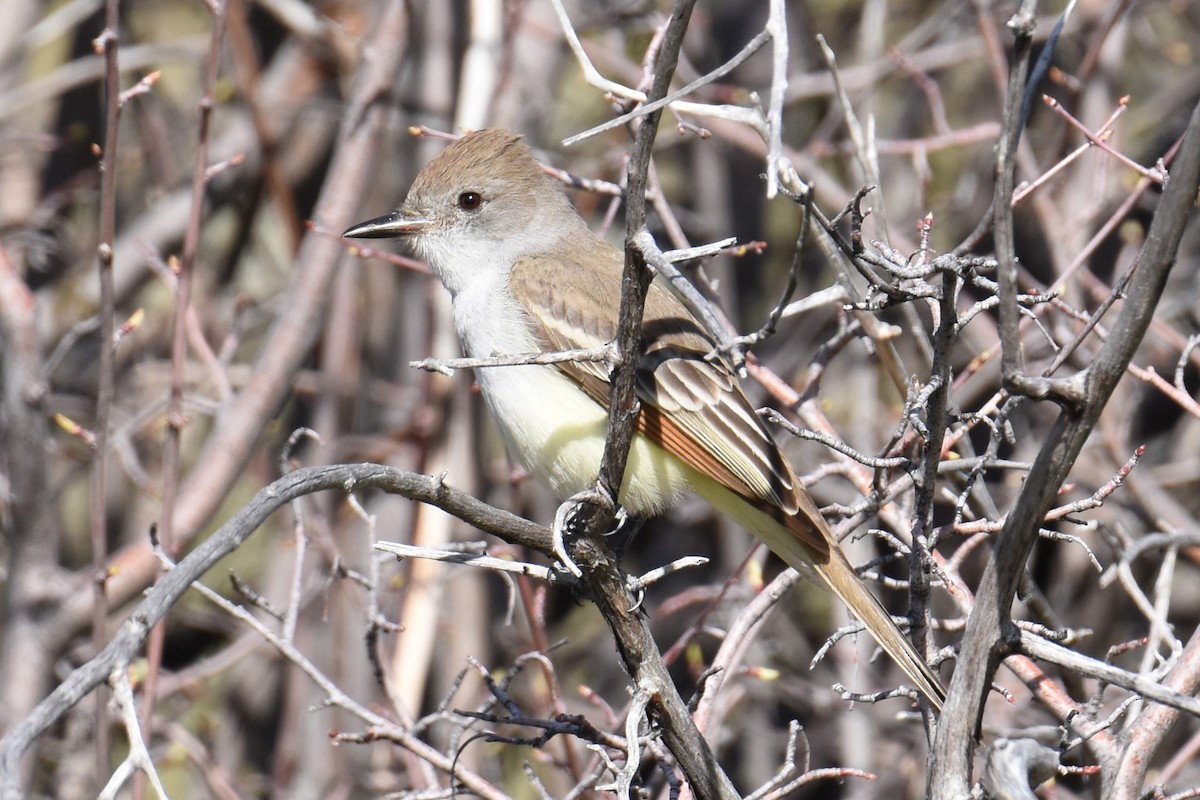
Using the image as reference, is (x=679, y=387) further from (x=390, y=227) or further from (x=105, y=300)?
(x=105, y=300)

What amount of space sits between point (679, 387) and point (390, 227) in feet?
3.95

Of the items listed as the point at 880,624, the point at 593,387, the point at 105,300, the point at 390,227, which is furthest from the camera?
the point at 390,227

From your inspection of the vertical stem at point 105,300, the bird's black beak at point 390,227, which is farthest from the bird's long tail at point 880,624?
the vertical stem at point 105,300

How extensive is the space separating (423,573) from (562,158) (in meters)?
2.27

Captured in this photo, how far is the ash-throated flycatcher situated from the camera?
3848 mm

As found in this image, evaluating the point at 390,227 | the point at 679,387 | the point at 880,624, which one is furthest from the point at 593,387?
the point at 880,624

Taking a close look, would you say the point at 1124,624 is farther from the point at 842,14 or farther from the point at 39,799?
the point at 39,799

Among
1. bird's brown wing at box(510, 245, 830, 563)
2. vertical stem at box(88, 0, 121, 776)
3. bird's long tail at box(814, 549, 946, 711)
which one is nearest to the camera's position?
bird's long tail at box(814, 549, 946, 711)

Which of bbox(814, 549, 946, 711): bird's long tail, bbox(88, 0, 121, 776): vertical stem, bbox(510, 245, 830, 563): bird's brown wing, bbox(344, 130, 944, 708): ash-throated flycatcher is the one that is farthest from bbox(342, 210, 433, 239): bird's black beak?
bbox(814, 549, 946, 711): bird's long tail

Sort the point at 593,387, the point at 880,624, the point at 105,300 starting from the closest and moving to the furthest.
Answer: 1. the point at 880,624
2. the point at 105,300
3. the point at 593,387

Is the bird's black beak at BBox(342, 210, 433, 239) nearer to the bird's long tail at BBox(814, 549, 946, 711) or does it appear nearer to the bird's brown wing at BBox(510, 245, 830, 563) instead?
the bird's brown wing at BBox(510, 245, 830, 563)

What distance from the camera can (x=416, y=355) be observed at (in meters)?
6.25

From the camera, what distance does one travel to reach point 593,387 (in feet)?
13.3

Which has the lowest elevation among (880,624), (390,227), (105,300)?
(880,624)
